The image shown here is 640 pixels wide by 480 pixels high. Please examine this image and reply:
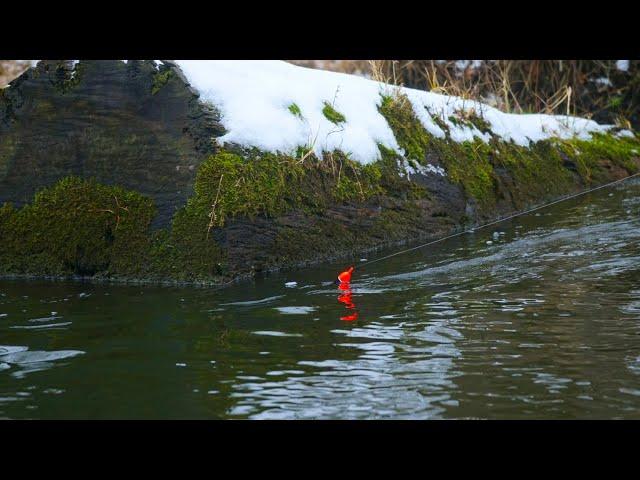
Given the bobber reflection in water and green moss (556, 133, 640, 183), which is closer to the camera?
the bobber reflection in water

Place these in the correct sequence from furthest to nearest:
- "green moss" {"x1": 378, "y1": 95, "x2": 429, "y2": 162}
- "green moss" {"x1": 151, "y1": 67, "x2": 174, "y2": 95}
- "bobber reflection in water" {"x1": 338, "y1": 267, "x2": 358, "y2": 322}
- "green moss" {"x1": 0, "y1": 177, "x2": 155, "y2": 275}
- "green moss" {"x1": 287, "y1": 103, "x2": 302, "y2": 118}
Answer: "green moss" {"x1": 378, "y1": 95, "x2": 429, "y2": 162}
"green moss" {"x1": 287, "y1": 103, "x2": 302, "y2": 118}
"green moss" {"x1": 151, "y1": 67, "x2": 174, "y2": 95}
"green moss" {"x1": 0, "y1": 177, "x2": 155, "y2": 275}
"bobber reflection in water" {"x1": 338, "y1": 267, "x2": 358, "y2": 322}

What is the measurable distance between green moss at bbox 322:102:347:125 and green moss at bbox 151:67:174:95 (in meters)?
2.19

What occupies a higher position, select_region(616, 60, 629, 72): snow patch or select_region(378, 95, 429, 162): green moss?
select_region(616, 60, 629, 72): snow patch

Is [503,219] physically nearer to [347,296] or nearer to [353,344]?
[347,296]

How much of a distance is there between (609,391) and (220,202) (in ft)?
17.1

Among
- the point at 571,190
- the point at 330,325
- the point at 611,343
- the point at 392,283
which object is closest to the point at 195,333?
the point at 330,325

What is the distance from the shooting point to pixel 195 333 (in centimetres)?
676

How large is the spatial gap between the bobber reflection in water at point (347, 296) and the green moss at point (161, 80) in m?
3.19

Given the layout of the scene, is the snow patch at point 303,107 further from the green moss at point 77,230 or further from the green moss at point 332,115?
the green moss at point 77,230

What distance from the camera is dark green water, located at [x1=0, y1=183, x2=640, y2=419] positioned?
16.1 feet

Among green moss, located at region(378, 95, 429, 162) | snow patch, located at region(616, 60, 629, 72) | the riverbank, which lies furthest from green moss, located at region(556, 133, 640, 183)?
the riverbank

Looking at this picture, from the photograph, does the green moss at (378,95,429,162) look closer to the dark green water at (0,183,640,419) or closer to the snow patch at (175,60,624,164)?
the snow patch at (175,60,624,164)

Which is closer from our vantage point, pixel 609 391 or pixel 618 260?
pixel 609 391
